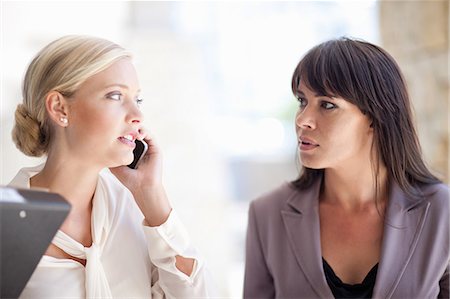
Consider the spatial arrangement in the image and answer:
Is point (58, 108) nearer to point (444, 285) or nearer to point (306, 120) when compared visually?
point (306, 120)

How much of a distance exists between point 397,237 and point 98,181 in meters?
0.64

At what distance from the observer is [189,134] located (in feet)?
7.41

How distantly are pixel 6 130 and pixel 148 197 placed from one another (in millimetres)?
465

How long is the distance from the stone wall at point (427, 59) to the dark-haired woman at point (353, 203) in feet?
3.10

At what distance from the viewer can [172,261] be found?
44.4 inches

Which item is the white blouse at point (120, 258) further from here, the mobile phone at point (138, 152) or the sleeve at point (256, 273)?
the sleeve at point (256, 273)

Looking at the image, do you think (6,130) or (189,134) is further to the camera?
(189,134)

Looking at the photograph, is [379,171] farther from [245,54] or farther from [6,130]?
[245,54]

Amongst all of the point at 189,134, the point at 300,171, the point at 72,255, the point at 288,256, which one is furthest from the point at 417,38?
the point at 72,255

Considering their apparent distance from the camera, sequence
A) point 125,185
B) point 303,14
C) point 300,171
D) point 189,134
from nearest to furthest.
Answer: point 125,185, point 300,171, point 189,134, point 303,14

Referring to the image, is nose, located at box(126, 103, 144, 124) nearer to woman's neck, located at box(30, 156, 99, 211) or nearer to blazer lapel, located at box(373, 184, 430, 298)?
woman's neck, located at box(30, 156, 99, 211)

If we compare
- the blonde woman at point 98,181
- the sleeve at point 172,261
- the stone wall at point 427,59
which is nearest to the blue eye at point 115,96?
the blonde woman at point 98,181

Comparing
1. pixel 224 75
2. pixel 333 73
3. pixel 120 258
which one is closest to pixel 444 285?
pixel 333 73

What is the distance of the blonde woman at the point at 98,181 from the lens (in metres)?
1.05
